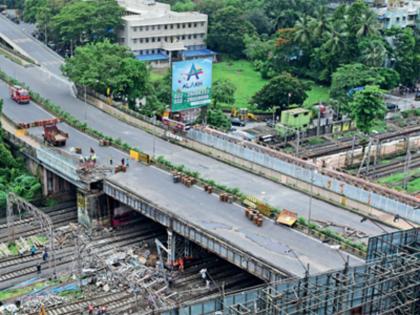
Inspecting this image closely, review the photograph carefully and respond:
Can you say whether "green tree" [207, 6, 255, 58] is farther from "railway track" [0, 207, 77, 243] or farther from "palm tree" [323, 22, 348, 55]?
"railway track" [0, 207, 77, 243]

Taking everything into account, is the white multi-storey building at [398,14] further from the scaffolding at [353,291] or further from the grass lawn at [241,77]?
the scaffolding at [353,291]

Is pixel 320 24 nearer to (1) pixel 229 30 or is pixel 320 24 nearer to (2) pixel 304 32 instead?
(2) pixel 304 32

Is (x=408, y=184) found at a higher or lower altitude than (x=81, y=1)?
lower

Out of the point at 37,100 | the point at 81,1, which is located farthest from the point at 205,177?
the point at 81,1

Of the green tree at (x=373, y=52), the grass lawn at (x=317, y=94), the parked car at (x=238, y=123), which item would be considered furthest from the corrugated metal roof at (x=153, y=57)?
the parked car at (x=238, y=123)

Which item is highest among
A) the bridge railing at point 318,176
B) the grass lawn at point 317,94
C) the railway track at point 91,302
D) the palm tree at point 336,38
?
the palm tree at point 336,38

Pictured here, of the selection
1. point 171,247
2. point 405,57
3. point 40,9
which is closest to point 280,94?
point 405,57

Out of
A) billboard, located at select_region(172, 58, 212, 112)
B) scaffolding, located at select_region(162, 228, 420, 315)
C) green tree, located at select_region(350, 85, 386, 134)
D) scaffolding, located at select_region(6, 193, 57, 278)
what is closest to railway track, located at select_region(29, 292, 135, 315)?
scaffolding, located at select_region(6, 193, 57, 278)

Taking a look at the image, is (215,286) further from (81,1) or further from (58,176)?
(81,1)
